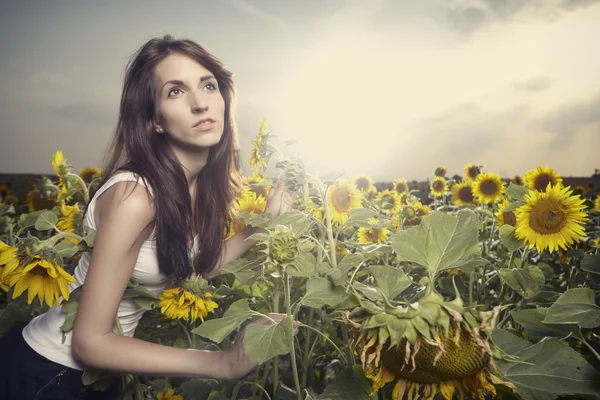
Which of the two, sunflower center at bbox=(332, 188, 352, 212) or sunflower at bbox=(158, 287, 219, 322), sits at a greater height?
sunflower center at bbox=(332, 188, 352, 212)

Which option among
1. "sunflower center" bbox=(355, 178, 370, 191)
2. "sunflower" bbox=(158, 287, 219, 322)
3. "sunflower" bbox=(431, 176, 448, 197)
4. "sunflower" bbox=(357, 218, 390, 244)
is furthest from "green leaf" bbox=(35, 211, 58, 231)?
"sunflower" bbox=(431, 176, 448, 197)

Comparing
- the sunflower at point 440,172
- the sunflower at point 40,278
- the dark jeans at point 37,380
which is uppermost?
the sunflower at point 440,172

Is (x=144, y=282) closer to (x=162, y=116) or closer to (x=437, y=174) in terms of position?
(x=162, y=116)

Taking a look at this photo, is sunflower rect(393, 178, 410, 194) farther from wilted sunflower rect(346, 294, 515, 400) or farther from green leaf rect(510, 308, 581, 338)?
wilted sunflower rect(346, 294, 515, 400)

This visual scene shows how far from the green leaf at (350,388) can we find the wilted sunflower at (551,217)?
2.58 feet

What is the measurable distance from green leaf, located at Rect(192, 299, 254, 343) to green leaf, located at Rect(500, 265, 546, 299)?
2.16ft

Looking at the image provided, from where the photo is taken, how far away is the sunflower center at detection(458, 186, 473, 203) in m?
4.08

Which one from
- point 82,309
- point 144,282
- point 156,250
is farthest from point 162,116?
point 82,309

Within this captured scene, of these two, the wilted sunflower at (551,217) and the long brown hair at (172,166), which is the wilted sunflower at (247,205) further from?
the wilted sunflower at (551,217)

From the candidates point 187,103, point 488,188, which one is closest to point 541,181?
point 488,188

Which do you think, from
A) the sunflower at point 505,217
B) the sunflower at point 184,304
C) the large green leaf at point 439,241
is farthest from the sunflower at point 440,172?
the large green leaf at point 439,241

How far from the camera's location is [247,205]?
5.99 ft

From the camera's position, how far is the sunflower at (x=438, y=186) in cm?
470

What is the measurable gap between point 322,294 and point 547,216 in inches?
36.6
